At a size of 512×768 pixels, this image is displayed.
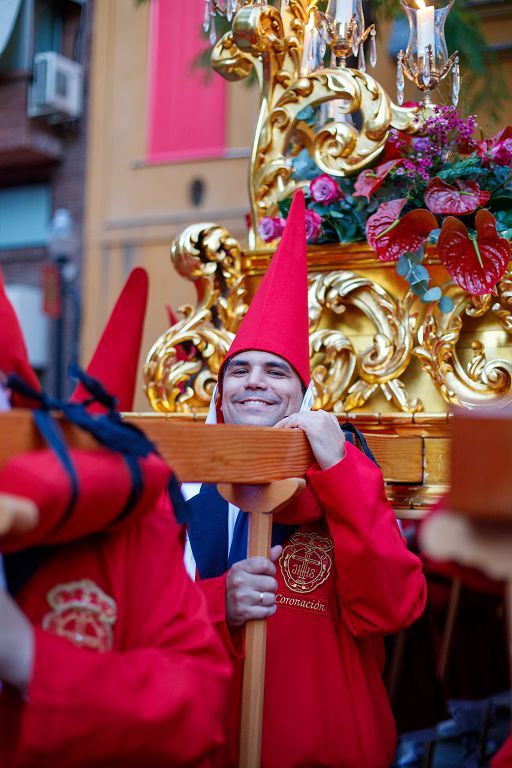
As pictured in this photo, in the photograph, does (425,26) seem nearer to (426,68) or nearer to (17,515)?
(426,68)

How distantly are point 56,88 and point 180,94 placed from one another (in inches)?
71.1

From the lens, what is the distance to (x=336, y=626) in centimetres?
261

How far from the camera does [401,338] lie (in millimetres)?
3365

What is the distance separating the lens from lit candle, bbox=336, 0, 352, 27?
3.49 m

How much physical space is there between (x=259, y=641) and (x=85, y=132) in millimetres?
10770

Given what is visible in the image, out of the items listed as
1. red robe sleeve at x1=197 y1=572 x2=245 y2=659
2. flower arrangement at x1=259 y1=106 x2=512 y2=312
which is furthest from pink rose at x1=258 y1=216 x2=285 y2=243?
red robe sleeve at x1=197 y1=572 x2=245 y2=659

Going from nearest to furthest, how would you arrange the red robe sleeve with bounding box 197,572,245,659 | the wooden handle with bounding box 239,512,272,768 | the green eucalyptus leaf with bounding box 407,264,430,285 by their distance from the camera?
1. the wooden handle with bounding box 239,512,272,768
2. the red robe sleeve with bounding box 197,572,245,659
3. the green eucalyptus leaf with bounding box 407,264,430,285

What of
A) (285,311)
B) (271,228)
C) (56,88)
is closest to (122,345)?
(271,228)

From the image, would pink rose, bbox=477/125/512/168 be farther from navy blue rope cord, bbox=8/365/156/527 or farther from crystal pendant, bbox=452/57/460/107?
navy blue rope cord, bbox=8/365/156/527

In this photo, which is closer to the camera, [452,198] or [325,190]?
[452,198]

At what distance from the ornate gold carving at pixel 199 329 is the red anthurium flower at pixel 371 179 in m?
0.51

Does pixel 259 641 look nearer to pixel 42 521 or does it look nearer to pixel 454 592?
pixel 42 521

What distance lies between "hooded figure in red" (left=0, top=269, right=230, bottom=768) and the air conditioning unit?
10.7 metres

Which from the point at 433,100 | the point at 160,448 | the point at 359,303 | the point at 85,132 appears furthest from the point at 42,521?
the point at 85,132
